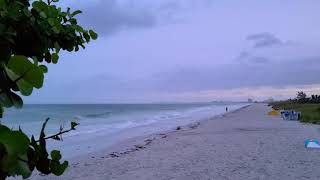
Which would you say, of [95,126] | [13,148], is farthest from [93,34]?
[95,126]

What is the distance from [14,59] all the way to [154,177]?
8866mm

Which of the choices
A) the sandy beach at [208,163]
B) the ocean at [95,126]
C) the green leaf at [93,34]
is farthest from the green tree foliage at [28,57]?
the sandy beach at [208,163]

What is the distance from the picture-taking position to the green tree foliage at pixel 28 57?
3.34ft

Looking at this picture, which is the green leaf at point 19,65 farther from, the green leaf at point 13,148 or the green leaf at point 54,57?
the green leaf at point 54,57

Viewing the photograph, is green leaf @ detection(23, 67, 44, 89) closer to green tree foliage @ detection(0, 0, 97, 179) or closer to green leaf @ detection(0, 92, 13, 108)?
green tree foliage @ detection(0, 0, 97, 179)

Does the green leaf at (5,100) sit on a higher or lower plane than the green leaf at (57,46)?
lower

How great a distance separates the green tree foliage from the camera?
102cm

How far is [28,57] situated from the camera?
155 centimetres

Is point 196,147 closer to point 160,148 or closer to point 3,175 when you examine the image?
point 160,148

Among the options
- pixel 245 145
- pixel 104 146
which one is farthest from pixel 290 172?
pixel 104 146

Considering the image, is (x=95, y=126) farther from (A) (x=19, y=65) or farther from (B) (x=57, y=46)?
(A) (x=19, y=65)

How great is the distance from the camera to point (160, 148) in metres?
15.7

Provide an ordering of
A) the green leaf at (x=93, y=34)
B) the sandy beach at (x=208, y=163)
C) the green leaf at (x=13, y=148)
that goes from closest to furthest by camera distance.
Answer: the green leaf at (x=13, y=148)
the green leaf at (x=93, y=34)
the sandy beach at (x=208, y=163)

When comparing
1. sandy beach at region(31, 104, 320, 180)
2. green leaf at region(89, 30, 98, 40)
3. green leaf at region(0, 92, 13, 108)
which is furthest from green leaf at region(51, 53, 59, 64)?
Answer: sandy beach at region(31, 104, 320, 180)
